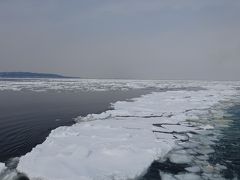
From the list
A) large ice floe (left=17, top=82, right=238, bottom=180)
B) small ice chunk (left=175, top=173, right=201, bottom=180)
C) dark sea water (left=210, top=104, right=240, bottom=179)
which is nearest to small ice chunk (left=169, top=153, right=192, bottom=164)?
large ice floe (left=17, top=82, right=238, bottom=180)

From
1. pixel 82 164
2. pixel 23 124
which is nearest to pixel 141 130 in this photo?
pixel 82 164

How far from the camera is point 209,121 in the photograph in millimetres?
11125

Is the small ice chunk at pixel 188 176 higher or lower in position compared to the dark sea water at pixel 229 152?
lower

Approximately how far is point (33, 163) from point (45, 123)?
556 cm

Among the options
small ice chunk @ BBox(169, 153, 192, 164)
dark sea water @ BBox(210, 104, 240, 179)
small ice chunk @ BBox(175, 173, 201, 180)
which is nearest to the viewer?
small ice chunk @ BBox(175, 173, 201, 180)

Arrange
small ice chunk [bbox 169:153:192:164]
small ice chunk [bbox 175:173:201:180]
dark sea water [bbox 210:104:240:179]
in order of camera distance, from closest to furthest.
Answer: small ice chunk [bbox 175:173:201:180] → dark sea water [bbox 210:104:240:179] → small ice chunk [bbox 169:153:192:164]

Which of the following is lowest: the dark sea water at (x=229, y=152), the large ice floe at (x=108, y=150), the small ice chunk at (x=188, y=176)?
the small ice chunk at (x=188, y=176)

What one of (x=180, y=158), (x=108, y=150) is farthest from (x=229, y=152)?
(x=108, y=150)

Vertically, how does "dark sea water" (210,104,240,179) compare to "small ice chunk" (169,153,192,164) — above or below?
above

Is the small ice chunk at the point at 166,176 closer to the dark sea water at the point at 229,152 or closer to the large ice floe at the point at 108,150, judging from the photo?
the large ice floe at the point at 108,150

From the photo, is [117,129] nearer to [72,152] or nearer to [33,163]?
[72,152]

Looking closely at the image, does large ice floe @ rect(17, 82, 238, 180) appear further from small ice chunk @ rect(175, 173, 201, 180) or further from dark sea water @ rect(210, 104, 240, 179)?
dark sea water @ rect(210, 104, 240, 179)

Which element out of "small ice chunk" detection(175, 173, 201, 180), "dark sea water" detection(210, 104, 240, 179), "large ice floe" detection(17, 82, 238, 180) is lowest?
"small ice chunk" detection(175, 173, 201, 180)

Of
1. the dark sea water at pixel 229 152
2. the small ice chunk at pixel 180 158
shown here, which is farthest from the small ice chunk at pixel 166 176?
the dark sea water at pixel 229 152
